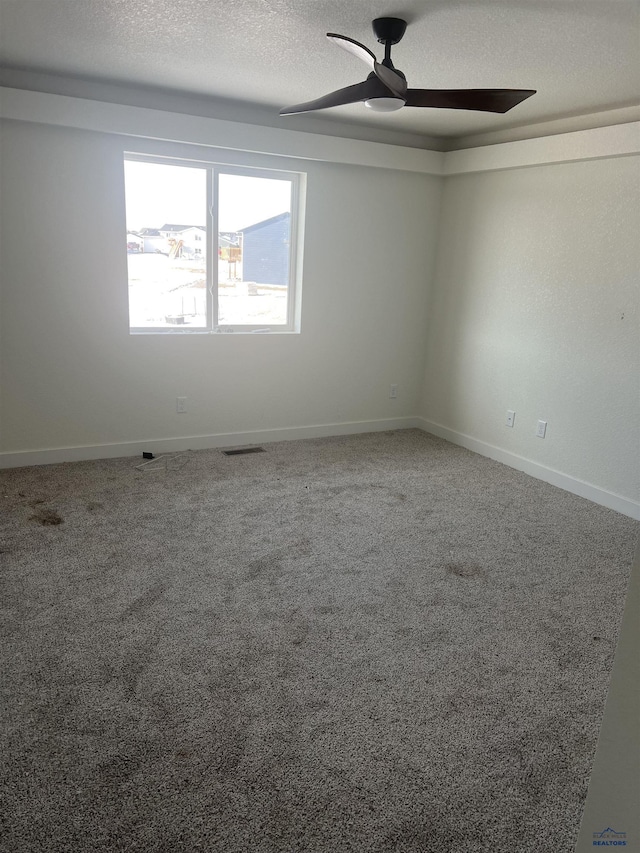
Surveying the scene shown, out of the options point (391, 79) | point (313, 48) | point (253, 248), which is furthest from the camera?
point (253, 248)

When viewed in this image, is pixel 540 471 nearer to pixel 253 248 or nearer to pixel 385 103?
pixel 253 248

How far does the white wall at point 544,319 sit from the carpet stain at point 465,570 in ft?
4.66

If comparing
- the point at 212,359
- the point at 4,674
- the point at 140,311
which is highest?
the point at 140,311

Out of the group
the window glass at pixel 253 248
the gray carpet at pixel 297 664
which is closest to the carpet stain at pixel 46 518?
the gray carpet at pixel 297 664

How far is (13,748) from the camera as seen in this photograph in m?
1.79

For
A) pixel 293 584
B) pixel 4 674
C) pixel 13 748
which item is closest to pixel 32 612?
pixel 4 674

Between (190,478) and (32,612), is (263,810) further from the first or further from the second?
(190,478)

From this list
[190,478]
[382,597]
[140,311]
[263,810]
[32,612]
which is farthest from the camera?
[140,311]

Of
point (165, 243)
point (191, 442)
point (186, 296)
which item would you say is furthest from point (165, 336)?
point (191, 442)

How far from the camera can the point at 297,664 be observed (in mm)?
2238

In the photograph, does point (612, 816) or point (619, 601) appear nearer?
point (612, 816)

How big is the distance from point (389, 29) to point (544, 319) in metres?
2.40

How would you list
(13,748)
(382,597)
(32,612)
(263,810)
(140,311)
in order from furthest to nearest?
1. (140,311)
2. (382,597)
3. (32,612)
4. (13,748)
5. (263,810)

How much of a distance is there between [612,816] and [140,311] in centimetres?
426
